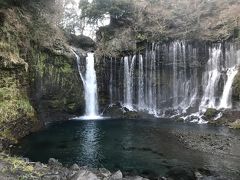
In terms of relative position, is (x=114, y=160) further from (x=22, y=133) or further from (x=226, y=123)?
(x=226, y=123)

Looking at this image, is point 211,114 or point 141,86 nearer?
point 211,114

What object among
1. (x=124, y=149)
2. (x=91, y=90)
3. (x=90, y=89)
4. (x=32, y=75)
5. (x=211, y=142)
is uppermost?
(x=32, y=75)

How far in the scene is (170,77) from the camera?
140 feet

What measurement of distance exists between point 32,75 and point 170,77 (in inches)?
761

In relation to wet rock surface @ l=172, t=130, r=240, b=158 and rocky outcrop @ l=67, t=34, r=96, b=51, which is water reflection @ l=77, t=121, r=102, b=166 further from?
rocky outcrop @ l=67, t=34, r=96, b=51

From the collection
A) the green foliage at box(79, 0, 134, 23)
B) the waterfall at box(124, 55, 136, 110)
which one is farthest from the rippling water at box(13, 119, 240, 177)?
the green foliage at box(79, 0, 134, 23)

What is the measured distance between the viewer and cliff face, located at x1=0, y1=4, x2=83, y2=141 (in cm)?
2438

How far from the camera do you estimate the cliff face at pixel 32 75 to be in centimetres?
2438

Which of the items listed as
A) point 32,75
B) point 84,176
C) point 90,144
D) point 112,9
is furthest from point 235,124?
point 112,9

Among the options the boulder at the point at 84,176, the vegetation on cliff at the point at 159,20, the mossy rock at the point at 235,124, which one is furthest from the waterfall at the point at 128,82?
the boulder at the point at 84,176

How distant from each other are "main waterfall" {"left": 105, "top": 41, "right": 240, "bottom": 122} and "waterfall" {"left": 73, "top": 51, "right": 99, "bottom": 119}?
243 centimetres

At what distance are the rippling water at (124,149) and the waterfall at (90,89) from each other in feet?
31.1

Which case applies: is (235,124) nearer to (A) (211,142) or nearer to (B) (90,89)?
(A) (211,142)

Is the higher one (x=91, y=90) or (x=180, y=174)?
(x=91, y=90)
